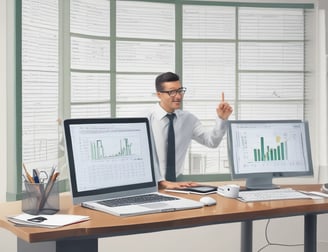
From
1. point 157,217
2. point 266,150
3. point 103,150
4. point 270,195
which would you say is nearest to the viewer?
point 157,217

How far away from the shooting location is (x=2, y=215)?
2.48 meters

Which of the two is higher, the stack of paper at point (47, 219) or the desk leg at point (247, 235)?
the stack of paper at point (47, 219)

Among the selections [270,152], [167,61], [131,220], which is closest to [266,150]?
[270,152]

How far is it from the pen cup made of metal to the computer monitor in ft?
3.35

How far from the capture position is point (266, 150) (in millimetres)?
3186

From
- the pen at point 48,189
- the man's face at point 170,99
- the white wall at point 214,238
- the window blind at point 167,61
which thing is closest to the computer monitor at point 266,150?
the man's face at point 170,99

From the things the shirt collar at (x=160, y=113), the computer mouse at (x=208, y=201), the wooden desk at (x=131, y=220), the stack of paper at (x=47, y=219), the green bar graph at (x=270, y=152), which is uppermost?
the shirt collar at (x=160, y=113)

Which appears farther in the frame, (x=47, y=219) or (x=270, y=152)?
(x=270, y=152)

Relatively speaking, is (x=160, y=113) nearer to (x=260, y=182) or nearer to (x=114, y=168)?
(x=260, y=182)

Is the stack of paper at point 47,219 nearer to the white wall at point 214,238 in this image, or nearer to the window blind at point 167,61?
the window blind at point 167,61

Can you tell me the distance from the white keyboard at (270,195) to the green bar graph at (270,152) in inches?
7.1

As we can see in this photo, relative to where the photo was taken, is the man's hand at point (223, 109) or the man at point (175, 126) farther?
the man at point (175, 126)

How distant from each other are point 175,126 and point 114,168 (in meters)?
1.38

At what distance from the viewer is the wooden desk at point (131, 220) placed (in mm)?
2201
